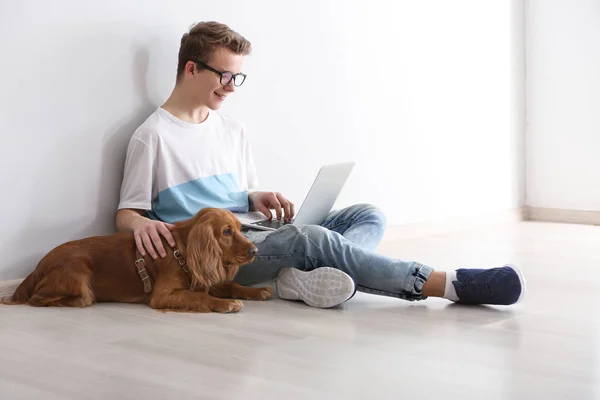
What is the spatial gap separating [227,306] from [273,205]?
0.56m

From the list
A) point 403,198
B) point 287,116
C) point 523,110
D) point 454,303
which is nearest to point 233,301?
point 454,303

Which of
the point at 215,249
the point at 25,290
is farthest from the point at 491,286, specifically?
the point at 25,290

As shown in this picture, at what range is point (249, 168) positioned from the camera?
8.34ft

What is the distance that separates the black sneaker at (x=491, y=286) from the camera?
1883mm

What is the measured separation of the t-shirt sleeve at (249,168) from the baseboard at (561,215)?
2.12 m

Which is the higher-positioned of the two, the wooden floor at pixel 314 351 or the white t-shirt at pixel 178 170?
the white t-shirt at pixel 178 170

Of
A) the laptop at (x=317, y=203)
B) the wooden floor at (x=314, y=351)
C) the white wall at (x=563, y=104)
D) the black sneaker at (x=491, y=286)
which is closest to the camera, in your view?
the wooden floor at (x=314, y=351)

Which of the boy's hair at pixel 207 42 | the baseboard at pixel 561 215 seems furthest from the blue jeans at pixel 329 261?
the baseboard at pixel 561 215

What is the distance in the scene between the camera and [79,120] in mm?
2207

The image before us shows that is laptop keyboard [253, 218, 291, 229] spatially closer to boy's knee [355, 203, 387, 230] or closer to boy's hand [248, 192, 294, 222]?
boy's hand [248, 192, 294, 222]

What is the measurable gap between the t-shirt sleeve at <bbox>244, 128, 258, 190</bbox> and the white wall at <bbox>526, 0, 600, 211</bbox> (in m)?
2.14

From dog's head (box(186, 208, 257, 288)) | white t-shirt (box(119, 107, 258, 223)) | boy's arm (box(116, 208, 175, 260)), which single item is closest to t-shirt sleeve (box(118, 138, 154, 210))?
white t-shirt (box(119, 107, 258, 223))

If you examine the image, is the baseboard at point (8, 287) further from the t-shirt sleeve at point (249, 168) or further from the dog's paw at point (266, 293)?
the t-shirt sleeve at point (249, 168)

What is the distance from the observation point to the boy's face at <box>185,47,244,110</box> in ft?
7.55
